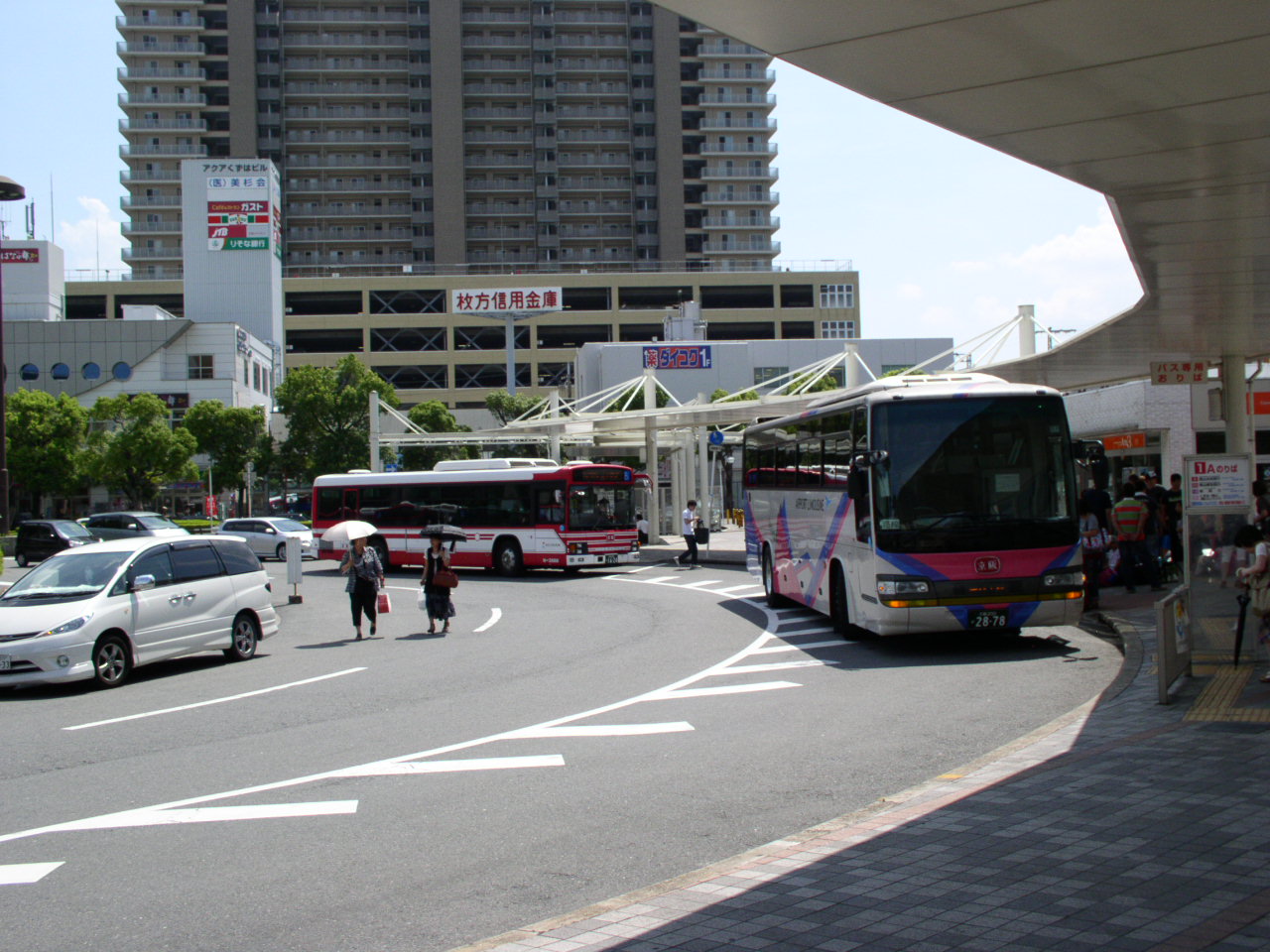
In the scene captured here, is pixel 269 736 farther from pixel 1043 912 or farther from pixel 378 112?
pixel 378 112

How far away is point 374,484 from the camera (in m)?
34.9

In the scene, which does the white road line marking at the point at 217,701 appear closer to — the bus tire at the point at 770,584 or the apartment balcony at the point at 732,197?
the bus tire at the point at 770,584

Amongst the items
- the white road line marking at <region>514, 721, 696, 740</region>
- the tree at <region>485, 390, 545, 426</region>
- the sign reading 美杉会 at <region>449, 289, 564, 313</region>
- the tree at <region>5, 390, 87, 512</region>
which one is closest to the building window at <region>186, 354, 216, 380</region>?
the tree at <region>5, 390, 87, 512</region>

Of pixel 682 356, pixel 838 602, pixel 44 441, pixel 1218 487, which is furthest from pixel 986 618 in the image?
pixel 682 356

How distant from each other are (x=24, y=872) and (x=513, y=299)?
83.5 meters

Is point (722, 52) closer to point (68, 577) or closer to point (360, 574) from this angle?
point (360, 574)

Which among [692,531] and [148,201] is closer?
[692,531]

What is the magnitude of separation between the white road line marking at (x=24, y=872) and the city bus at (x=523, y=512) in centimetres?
2368

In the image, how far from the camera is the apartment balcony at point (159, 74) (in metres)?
110

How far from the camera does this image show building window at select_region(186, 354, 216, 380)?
7938 cm

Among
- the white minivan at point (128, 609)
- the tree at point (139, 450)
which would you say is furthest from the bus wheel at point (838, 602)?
the tree at point (139, 450)

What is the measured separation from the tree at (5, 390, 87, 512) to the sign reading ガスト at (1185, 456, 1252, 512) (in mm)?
59914

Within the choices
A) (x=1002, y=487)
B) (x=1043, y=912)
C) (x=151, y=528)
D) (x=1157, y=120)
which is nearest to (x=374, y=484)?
(x=151, y=528)

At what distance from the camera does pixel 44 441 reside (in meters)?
62.2
